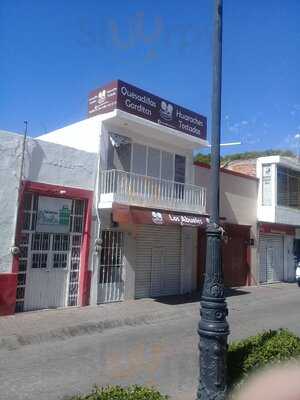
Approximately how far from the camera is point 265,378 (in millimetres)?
5180

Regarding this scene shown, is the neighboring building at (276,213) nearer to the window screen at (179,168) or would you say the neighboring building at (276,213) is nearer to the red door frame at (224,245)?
the red door frame at (224,245)

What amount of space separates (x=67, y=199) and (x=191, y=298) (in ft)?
20.7

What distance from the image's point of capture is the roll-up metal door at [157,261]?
1599 centimetres

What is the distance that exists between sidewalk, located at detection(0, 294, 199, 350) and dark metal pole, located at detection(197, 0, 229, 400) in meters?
5.54

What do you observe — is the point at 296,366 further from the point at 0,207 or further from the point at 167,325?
the point at 0,207

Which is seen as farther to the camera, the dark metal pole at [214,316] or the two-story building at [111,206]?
the two-story building at [111,206]

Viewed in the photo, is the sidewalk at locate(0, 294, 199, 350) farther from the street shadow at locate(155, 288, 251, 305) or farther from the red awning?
the red awning

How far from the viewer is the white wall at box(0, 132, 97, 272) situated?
12.0 metres

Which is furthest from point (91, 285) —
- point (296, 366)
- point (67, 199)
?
point (296, 366)

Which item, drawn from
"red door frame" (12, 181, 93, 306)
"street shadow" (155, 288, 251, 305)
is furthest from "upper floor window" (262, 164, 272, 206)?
"red door frame" (12, 181, 93, 306)

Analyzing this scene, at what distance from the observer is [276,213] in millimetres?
22359

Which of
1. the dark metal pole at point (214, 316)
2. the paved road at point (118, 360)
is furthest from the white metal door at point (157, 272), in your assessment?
the dark metal pole at point (214, 316)

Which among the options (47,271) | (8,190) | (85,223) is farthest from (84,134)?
(47,271)

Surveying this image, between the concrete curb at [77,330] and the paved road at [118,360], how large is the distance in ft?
0.94
